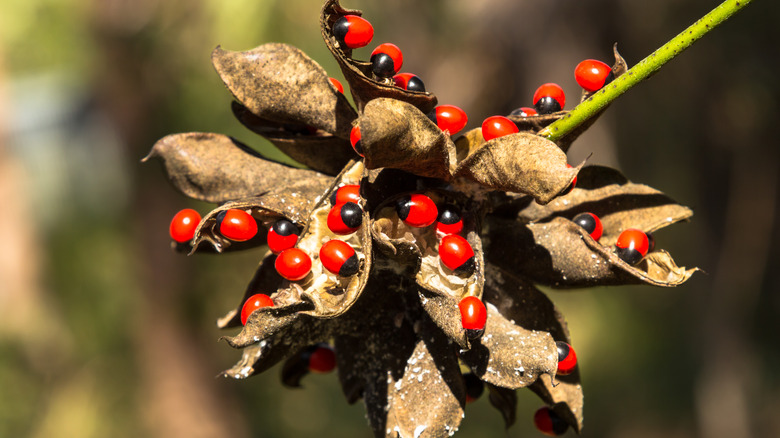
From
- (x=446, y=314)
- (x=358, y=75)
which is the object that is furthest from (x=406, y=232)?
(x=358, y=75)

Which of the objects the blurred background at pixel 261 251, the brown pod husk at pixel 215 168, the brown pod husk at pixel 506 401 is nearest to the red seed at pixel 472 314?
the brown pod husk at pixel 506 401

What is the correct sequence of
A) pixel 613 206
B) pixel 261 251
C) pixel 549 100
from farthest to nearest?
pixel 261 251 → pixel 613 206 → pixel 549 100

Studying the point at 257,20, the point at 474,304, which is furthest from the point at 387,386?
the point at 257,20

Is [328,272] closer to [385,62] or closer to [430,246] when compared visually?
[430,246]

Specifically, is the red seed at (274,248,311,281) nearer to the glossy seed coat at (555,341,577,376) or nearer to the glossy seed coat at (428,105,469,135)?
the glossy seed coat at (428,105,469,135)

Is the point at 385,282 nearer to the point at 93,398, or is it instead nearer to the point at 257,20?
the point at 257,20

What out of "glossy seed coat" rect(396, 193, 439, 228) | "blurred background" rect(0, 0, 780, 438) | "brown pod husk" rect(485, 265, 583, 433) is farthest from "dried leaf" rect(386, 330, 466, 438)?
"blurred background" rect(0, 0, 780, 438)
